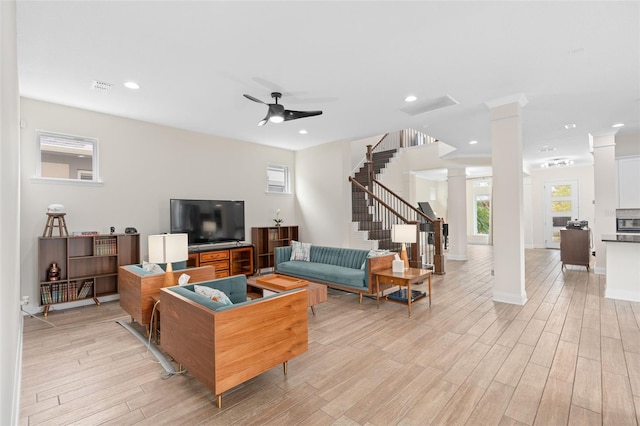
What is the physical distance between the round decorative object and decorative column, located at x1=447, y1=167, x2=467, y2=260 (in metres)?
9.27

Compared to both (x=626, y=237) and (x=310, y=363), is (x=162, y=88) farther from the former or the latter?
(x=626, y=237)

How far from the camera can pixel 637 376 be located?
2.66 m

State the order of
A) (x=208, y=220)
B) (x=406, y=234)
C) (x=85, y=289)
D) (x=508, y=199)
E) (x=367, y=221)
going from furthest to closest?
(x=367, y=221) < (x=208, y=220) < (x=85, y=289) < (x=406, y=234) < (x=508, y=199)

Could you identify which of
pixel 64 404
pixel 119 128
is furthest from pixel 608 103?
pixel 119 128

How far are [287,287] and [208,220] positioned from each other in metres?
2.98

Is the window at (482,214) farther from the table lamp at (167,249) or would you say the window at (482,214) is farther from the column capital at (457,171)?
the table lamp at (167,249)

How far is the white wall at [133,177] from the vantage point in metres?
→ 4.56

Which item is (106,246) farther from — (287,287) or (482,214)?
(482,214)

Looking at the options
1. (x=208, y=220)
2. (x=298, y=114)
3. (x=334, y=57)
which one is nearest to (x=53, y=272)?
(x=208, y=220)

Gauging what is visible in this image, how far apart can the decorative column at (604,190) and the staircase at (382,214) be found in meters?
3.46

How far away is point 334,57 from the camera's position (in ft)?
11.2

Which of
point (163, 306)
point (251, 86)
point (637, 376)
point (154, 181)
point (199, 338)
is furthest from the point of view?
point (154, 181)

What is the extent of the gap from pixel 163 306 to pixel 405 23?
11.7ft

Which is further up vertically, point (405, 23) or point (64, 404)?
point (405, 23)
